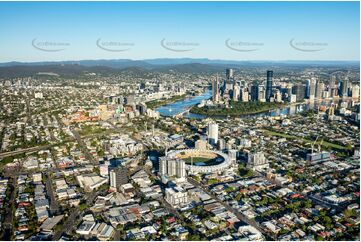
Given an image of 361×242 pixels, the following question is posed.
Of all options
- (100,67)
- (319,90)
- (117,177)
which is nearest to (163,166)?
(117,177)

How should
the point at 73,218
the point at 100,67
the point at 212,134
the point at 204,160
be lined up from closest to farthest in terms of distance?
the point at 73,218 → the point at 204,160 → the point at 212,134 → the point at 100,67

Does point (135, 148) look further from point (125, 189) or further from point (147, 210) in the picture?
point (147, 210)

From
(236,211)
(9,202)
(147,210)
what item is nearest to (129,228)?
(147,210)

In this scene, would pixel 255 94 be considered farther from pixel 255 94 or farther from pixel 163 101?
pixel 163 101

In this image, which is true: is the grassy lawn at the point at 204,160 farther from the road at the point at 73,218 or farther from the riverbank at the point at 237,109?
the riverbank at the point at 237,109

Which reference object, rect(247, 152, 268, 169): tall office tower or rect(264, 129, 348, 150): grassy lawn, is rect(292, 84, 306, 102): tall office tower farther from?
rect(247, 152, 268, 169): tall office tower
